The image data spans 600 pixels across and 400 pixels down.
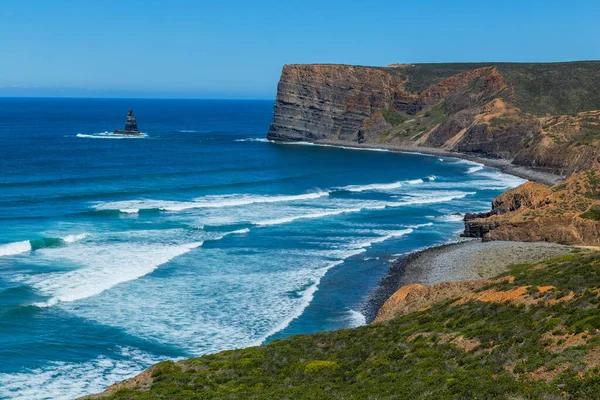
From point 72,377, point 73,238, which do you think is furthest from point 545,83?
point 72,377

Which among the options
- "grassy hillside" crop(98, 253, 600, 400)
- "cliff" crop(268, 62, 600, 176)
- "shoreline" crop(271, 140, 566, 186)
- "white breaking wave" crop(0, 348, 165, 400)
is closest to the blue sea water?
"white breaking wave" crop(0, 348, 165, 400)


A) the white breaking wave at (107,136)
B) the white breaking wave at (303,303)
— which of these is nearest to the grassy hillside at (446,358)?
the white breaking wave at (303,303)

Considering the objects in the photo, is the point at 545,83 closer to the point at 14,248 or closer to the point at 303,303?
the point at 303,303

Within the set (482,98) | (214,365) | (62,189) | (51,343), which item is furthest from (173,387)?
(482,98)

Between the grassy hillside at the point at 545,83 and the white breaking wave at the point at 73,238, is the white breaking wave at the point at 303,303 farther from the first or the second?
the grassy hillside at the point at 545,83

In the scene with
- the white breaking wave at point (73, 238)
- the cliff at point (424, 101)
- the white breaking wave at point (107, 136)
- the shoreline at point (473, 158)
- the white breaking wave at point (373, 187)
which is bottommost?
the white breaking wave at point (73, 238)

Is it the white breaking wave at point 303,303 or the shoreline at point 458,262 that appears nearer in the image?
the white breaking wave at point 303,303
